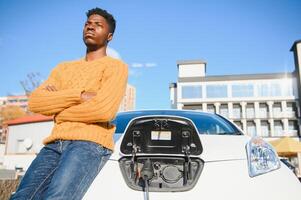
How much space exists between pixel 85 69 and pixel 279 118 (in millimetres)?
56517

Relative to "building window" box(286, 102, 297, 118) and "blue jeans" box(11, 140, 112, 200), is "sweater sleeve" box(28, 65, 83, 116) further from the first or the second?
"building window" box(286, 102, 297, 118)

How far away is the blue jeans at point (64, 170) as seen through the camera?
5.06ft

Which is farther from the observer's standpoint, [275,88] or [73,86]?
[275,88]

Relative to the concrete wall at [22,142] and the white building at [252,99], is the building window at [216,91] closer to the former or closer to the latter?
the white building at [252,99]

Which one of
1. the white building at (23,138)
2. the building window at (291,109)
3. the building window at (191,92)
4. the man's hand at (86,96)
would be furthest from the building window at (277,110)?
the man's hand at (86,96)

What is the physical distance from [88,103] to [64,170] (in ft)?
1.23

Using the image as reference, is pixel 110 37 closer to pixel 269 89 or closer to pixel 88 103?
pixel 88 103

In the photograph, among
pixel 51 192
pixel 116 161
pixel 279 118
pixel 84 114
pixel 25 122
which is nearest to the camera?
pixel 51 192

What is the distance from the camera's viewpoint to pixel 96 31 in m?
2.04

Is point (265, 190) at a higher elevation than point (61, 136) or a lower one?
lower

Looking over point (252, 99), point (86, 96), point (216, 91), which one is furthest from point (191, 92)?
point (86, 96)

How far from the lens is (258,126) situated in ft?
180

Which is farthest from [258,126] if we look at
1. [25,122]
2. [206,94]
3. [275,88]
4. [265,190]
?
[265,190]

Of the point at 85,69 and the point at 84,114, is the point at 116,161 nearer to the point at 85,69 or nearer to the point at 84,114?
the point at 84,114
